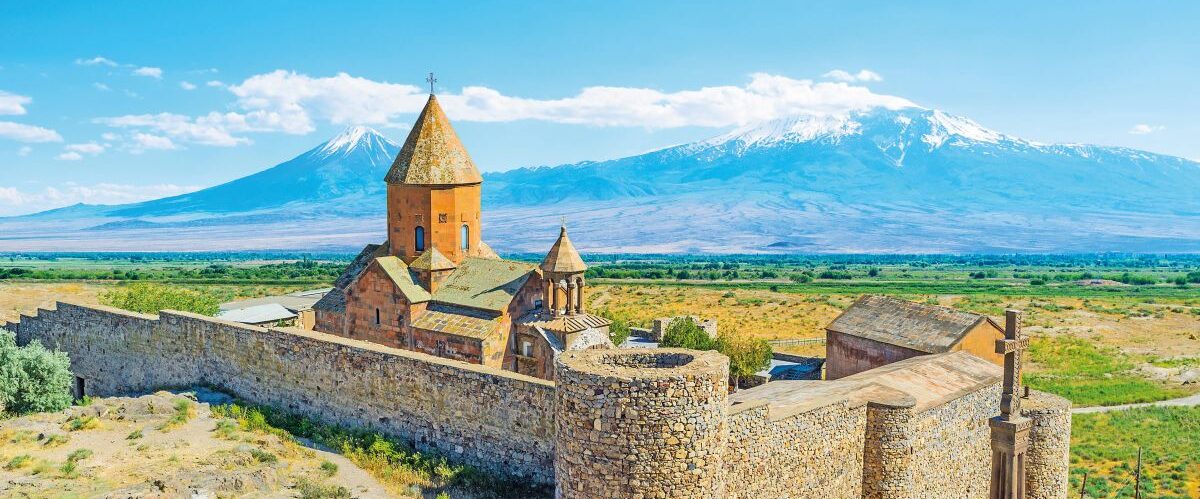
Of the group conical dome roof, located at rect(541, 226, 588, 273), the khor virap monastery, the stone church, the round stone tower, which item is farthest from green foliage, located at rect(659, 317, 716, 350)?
the round stone tower

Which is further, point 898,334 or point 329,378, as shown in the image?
point 898,334

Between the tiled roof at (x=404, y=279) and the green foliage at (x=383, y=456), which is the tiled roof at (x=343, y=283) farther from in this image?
the green foliage at (x=383, y=456)

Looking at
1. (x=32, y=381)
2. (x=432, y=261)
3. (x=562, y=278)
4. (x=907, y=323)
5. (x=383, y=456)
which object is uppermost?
(x=432, y=261)

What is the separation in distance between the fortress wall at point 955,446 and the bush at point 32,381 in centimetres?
1407

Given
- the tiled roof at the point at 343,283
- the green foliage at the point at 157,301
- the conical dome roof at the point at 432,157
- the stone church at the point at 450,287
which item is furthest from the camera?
the green foliage at the point at 157,301

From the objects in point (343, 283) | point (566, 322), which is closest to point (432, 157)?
point (343, 283)

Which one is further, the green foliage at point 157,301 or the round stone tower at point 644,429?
the green foliage at point 157,301

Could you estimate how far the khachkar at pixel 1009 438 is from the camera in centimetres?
998

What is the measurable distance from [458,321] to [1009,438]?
477 inches

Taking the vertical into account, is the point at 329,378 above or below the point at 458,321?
below

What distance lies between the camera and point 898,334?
684 inches

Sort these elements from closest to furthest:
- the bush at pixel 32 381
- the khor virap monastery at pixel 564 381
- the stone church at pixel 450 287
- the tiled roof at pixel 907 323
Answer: the khor virap monastery at pixel 564 381 → the bush at pixel 32 381 → the tiled roof at pixel 907 323 → the stone church at pixel 450 287

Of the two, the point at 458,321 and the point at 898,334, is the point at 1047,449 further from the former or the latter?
the point at 458,321

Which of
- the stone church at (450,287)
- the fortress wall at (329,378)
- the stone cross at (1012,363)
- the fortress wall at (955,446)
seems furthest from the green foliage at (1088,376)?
the fortress wall at (329,378)
